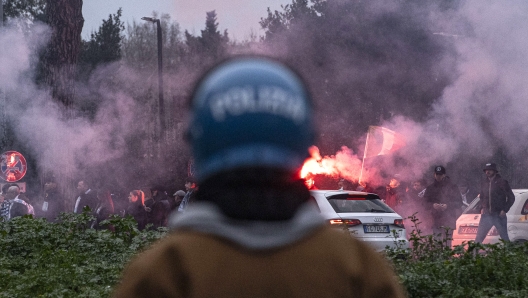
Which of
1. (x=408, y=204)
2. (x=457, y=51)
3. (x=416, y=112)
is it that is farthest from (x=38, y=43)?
(x=416, y=112)

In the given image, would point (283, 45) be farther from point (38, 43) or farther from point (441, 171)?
point (441, 171)

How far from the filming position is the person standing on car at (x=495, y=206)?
39.1ft

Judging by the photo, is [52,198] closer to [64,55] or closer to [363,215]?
[64,55]

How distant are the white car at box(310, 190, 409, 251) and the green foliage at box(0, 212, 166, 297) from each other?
9.95 ft

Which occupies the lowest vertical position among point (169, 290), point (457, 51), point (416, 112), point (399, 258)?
point (399, 258)

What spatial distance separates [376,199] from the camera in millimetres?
11781

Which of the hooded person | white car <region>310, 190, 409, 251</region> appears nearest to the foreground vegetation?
white car <region>310, 190, 409, 251</region>

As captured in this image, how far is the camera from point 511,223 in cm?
1232

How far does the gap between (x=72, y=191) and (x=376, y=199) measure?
5807 mm

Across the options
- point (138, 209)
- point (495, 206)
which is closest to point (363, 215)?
point (495, 206)

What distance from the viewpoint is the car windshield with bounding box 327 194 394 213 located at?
448 inches

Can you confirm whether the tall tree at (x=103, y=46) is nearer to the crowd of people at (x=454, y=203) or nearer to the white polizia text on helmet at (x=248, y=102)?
the crowd of people at (x=454, y=203)

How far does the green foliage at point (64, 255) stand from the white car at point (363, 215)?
3.03m

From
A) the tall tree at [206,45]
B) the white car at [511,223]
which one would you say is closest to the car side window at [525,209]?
the white car at [511,223]
